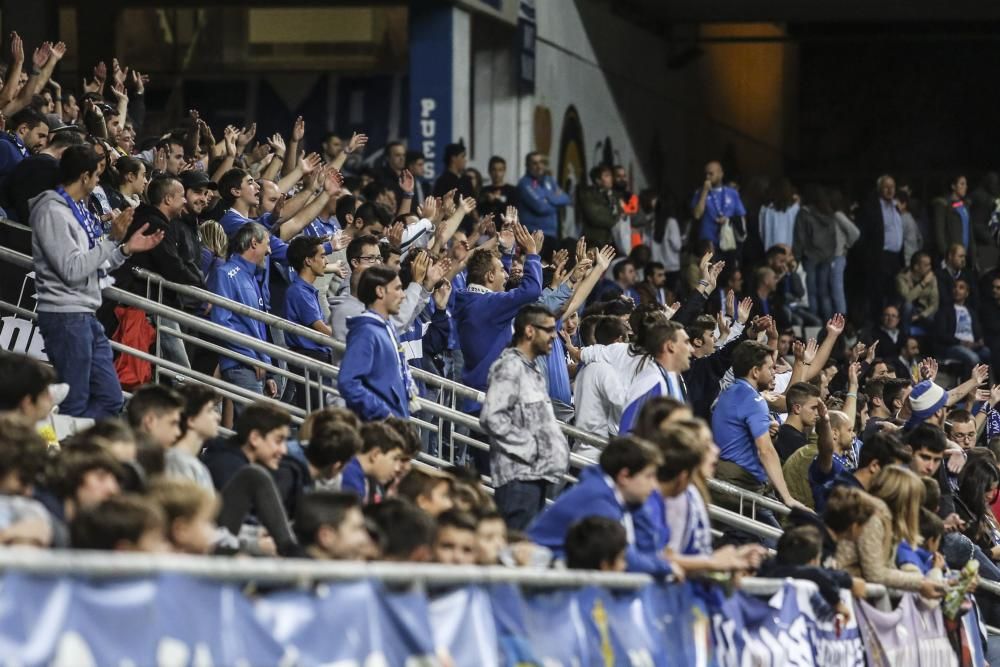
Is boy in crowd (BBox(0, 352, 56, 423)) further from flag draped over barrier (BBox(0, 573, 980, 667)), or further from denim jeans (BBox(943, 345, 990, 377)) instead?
denim jeans (BBox(943, 345, 990, 377))

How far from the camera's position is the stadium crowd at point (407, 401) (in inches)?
281

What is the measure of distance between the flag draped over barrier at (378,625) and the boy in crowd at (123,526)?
0.23m

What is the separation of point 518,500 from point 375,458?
1809 mm

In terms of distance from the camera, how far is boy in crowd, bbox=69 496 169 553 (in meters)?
5.32

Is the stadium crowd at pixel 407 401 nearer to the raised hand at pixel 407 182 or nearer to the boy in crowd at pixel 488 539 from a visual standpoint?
the boy in crowd at pixel 488 539

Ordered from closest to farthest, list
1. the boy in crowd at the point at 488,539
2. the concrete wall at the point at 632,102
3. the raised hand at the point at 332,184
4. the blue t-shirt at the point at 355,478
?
the boy in crowd at the point at 488,539 < the blue t-shirt at the point at 355,478 < the raised hand at the point at 332,184 < the concrete wall at the point at 632,102

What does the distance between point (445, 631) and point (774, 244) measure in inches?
645

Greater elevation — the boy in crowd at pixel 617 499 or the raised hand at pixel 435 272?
the raised hand at pixel 435 272

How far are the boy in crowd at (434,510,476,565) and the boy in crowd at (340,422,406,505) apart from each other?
1.49m

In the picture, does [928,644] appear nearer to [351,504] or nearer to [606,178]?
[351,504]

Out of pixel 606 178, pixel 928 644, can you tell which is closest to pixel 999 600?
pixel 928 644

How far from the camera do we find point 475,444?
39.0 feet

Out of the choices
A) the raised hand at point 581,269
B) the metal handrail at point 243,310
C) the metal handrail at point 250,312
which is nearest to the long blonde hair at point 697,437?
the metal handrail at point 250,312

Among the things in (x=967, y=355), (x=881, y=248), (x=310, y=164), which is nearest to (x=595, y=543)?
(x=310, y=164)
